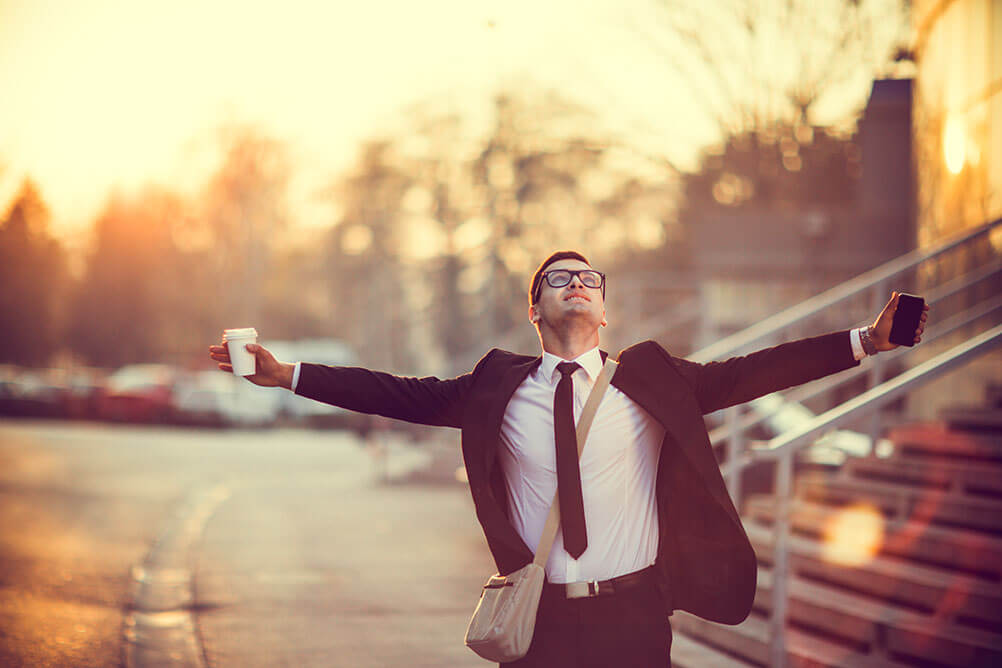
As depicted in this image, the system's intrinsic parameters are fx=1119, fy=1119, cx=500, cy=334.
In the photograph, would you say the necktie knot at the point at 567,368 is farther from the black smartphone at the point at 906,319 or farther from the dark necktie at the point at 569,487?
the black smartphone at the point at 906,319

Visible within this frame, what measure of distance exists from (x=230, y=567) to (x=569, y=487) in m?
6.95

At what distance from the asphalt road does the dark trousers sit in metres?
3.19

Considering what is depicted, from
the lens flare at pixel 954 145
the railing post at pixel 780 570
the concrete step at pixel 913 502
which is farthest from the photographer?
the lens flare at pixel 954 145

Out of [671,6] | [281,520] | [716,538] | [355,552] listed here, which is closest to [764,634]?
[716,538]

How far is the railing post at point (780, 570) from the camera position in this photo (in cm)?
568

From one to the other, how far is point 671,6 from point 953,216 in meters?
11.0

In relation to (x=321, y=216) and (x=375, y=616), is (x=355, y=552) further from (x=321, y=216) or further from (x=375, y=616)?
(x=321, y=216)

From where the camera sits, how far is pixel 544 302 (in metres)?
3.56

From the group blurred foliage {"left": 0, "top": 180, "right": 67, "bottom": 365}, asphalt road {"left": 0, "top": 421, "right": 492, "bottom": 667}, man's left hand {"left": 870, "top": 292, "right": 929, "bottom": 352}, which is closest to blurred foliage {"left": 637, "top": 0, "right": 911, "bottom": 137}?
asphalt road {"left": 0, "top": 421, "right": 492, "bottom": 667}

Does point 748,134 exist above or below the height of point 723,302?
above

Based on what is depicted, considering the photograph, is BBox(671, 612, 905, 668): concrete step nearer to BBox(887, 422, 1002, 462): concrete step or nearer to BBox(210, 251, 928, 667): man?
BBox(887, 422, 1002, 462): concrete step

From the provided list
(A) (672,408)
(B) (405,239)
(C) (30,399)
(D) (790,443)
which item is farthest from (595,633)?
(C) (30,399)

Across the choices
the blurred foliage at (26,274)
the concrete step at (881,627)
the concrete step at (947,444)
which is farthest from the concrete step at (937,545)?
the blurred foliage at (26,274)

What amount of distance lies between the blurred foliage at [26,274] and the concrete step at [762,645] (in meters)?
42.2
